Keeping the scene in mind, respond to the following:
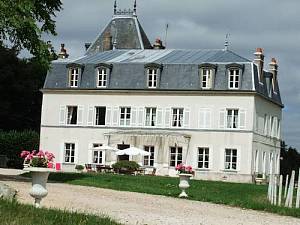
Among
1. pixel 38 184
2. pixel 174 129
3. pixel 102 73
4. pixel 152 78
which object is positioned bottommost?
pixel 38 184

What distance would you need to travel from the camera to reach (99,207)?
15406 millimetres

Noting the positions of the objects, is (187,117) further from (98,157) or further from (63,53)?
(63,53)

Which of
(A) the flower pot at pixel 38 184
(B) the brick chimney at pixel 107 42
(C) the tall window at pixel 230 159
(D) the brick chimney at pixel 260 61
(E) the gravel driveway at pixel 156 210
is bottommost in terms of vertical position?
(E) the gravel driveway at pixel 156 210

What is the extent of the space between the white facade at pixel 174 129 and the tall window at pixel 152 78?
73cm

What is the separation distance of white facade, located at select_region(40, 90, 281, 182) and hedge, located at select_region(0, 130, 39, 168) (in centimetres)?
208

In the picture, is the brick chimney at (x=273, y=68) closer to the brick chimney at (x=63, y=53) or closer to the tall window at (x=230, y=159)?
the tall window at (x=230, y=159)

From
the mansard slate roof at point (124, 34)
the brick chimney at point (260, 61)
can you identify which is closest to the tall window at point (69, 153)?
the mansard slate roof at point (124, 34)

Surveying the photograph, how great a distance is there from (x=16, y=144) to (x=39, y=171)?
39099mm

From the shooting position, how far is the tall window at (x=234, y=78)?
45.2m

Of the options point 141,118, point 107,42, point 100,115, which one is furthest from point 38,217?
point 107,42

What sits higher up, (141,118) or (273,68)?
(273,68)

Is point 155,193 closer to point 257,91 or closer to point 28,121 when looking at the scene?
point 257,91

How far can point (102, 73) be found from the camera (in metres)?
48.6

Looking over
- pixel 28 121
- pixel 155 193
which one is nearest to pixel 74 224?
pixel 155 193
